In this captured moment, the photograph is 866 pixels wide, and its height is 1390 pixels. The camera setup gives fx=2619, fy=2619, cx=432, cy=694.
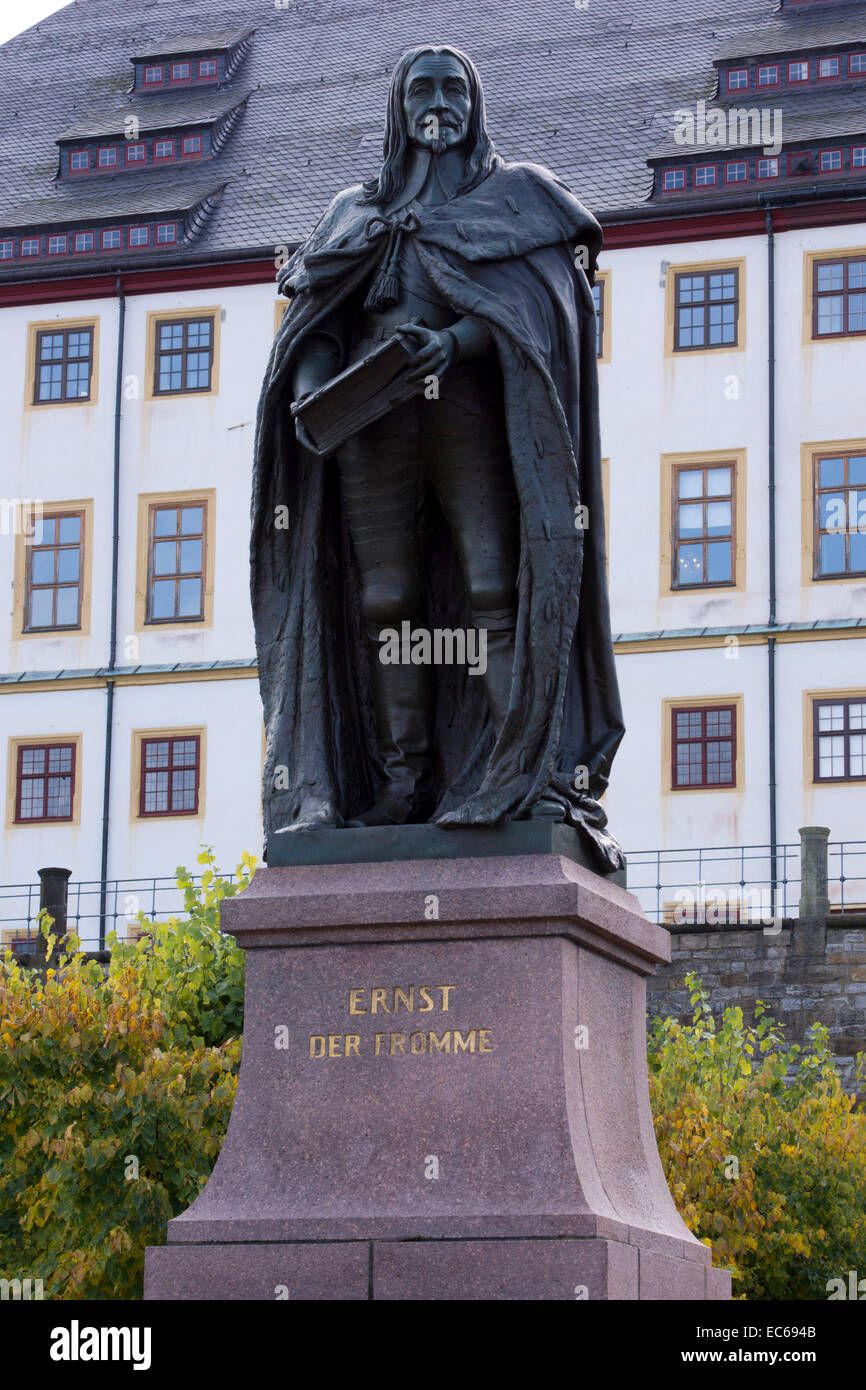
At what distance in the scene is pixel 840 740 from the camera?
38250mm

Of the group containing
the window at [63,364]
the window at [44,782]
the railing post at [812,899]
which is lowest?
the railing post at [812,899]

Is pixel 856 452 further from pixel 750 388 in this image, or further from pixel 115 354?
pixel 115 354

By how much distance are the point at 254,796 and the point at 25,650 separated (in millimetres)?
4836

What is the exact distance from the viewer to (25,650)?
141 ft

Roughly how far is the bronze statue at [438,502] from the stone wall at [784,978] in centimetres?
2380

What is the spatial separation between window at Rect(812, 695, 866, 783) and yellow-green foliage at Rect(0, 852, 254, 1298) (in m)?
17.7

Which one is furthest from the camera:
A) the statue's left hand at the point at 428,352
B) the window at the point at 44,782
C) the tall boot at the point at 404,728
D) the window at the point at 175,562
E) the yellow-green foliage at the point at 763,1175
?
the window at the point at 175,562

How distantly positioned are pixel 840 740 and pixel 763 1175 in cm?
1803

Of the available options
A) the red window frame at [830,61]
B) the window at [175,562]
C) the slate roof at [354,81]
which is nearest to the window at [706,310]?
the slate roof at [354,81]

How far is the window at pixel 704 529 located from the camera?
3959 cm

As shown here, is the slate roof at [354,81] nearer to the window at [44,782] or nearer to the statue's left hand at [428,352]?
the window at [44,782]

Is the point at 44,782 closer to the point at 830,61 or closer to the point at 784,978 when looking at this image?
the point at 784,978

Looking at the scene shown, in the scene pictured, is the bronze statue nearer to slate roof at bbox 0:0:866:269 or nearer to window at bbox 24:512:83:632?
slate roof at bbox 0:0:866:269

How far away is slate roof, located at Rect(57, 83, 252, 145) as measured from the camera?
4575 centimetres
